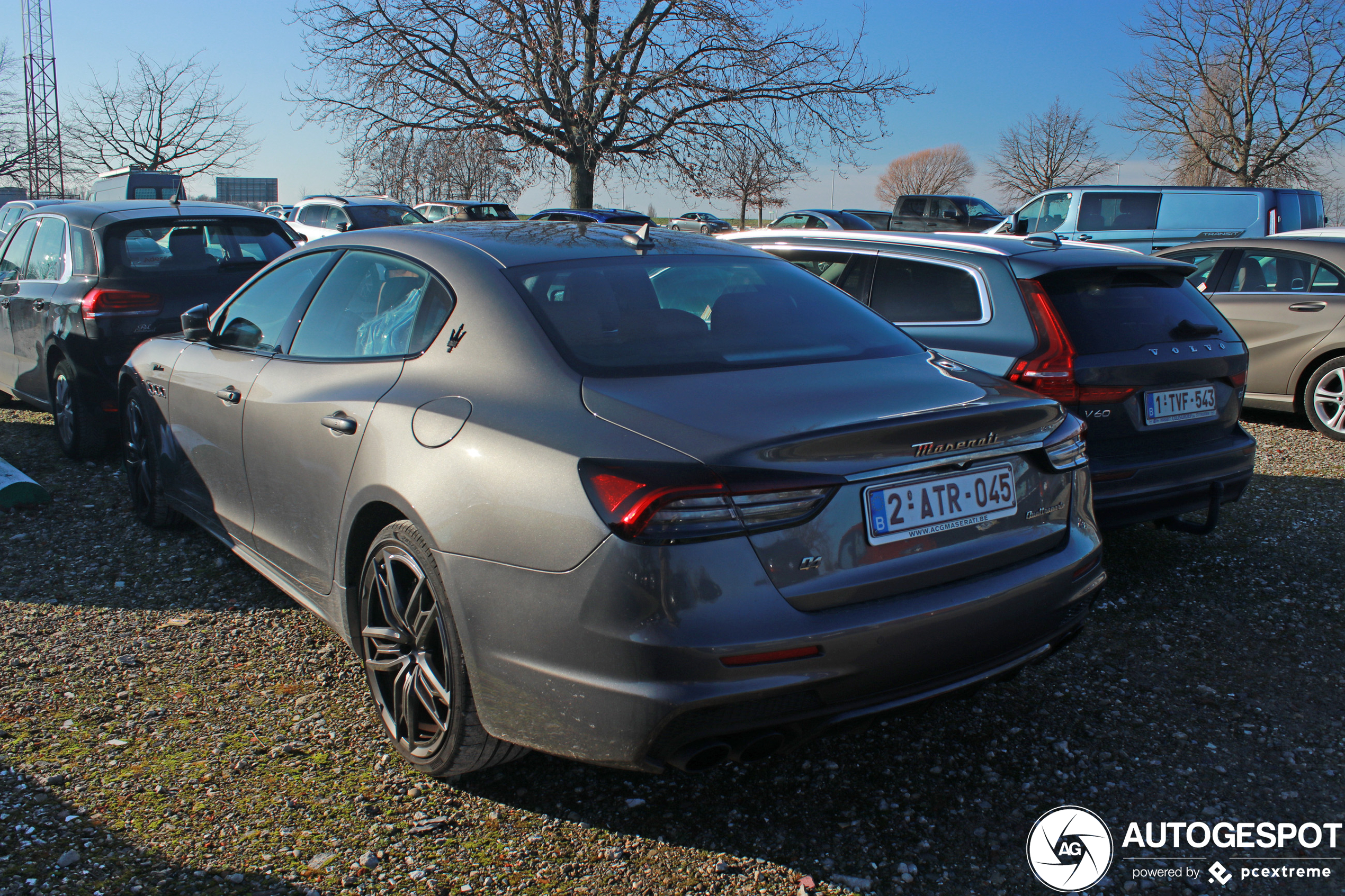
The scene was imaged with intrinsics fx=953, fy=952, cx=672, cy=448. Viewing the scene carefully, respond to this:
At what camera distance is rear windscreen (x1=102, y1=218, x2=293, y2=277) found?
617 centimetres

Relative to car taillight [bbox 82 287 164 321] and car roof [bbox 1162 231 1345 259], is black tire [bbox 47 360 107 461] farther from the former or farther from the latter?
car roof [bbox 1162 231 1345 259]

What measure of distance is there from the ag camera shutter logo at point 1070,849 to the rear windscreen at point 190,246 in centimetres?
536

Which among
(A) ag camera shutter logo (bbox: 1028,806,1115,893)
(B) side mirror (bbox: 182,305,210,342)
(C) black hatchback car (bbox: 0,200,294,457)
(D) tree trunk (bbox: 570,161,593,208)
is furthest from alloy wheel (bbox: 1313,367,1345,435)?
(D) tree trunk (bbox: 570,161,593,208)

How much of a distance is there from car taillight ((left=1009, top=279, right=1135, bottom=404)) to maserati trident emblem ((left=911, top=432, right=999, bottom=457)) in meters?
1.63

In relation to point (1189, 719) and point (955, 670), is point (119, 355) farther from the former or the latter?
point (1189, 719)

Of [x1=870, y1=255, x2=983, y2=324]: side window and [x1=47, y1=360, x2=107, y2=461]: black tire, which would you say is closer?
[x1=870, y1=255, x2=983, y2=324]: side window

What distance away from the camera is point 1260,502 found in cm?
555

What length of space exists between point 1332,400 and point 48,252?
380 inches

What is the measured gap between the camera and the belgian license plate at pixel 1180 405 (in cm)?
390

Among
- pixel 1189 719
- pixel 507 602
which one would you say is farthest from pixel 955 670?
pixel 1189 719

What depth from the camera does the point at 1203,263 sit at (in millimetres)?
8578

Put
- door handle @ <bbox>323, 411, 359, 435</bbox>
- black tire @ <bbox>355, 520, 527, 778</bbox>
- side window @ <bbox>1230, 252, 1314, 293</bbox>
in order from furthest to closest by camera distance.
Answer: side window @ <bbox>1230, 252, 1314, 293</bbox>, door handle @ <bbox>323, 411, 359, 435</bbox>, black tire @ <bbox>355, 520, 527, 778</bbox>

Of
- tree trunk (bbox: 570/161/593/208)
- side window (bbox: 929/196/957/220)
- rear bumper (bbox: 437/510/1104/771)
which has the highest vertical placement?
tree trunk (bbox: 570/161/593/208)

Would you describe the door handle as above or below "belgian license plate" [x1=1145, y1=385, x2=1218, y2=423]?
below
